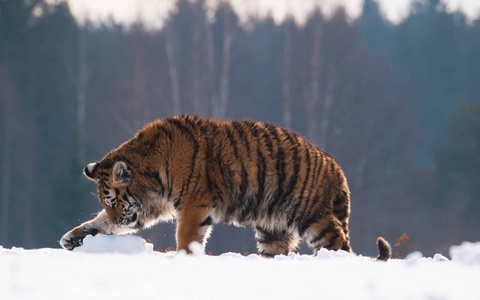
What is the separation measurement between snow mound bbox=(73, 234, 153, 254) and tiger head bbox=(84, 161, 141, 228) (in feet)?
1.58

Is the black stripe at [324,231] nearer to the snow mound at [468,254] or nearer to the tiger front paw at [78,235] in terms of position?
the snow mound at [468,254]

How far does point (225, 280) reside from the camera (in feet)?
10.3

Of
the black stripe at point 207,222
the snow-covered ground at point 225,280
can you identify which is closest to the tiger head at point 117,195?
the black stripe at point 207,222

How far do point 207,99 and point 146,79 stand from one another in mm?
2577

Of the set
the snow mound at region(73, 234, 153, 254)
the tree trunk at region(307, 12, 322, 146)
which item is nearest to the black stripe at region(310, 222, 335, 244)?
the snow mound at region(73, 234, 153, 254)

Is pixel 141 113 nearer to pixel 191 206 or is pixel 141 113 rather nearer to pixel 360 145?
pixel 360 145

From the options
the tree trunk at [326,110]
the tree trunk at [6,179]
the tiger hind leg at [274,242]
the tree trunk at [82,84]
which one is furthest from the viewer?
the tree trunk at [82,84]

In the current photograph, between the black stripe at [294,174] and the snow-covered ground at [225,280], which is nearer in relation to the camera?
the snow-covered ground at [225,280]

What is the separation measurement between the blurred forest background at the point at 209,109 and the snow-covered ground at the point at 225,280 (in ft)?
71.3

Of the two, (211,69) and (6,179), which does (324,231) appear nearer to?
(211,69)

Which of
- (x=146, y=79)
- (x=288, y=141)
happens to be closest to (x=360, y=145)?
(x=146, y=79)

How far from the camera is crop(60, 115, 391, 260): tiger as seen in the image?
18.1ft

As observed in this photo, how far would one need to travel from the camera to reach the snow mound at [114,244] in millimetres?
5260

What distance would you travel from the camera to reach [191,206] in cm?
545
